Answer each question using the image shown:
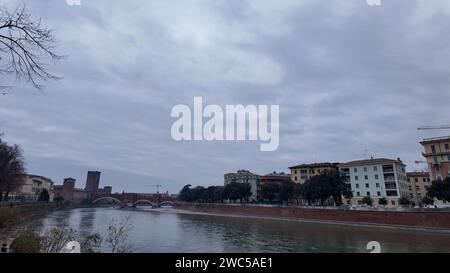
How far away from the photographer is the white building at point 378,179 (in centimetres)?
5434

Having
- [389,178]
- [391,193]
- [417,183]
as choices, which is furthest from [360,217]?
[417,183]

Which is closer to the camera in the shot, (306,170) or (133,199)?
(306,170)

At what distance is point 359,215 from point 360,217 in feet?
1.02

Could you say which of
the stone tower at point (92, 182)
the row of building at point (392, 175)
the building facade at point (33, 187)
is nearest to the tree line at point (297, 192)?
the row of building at point (392, 175)

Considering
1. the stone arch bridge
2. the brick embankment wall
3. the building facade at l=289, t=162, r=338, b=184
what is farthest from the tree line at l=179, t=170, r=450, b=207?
the stone arch bridge

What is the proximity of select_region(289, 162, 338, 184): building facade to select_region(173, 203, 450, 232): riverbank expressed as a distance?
53.6 feet

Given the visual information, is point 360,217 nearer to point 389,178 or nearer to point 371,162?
point 389,178

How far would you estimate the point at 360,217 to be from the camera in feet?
134

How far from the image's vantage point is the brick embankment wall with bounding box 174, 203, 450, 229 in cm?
3334

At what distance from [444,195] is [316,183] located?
18309mm

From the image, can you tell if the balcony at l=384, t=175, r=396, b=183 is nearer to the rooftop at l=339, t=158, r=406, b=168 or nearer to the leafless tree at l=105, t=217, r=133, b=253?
the rooftop at l=339, t=158, r=406, b=168
